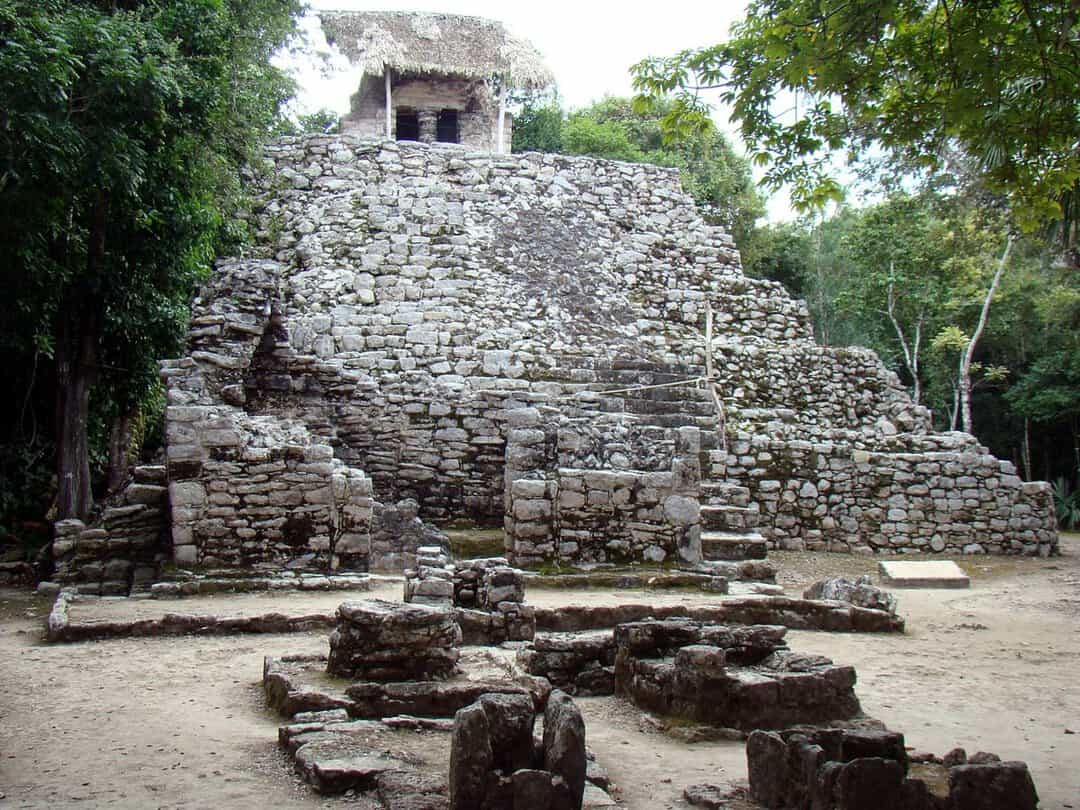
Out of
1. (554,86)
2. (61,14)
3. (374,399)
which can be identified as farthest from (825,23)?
(554,86)

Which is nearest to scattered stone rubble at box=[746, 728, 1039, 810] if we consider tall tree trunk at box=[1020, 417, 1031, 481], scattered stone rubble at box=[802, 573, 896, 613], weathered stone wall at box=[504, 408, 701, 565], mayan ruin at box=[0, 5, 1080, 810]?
mayan ruin at box=[0, 5, 1080, 810]

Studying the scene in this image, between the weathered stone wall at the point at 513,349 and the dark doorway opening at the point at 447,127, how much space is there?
7.88 m

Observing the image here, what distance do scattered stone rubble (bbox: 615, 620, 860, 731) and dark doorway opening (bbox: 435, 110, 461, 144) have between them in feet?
71.1

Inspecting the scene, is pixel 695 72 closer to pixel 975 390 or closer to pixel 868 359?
pixel 868 359

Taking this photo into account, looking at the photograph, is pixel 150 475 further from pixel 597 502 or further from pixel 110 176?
pixel 597 502

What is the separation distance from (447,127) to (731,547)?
18.7 metres

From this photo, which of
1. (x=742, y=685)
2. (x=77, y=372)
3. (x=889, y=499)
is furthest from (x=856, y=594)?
(x=77, y=372)

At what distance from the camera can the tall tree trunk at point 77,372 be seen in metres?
11.2

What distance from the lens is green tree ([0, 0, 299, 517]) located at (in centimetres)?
871

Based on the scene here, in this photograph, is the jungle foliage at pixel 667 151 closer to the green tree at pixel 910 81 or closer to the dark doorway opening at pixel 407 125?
the dark doorway opening at pixel 407 125

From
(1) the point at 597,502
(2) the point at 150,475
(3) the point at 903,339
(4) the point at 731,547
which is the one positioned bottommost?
(4) the point at 731,547

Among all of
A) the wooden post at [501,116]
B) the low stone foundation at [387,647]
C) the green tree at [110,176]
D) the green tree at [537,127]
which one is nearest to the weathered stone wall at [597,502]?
the low stone foundation at [387,647]

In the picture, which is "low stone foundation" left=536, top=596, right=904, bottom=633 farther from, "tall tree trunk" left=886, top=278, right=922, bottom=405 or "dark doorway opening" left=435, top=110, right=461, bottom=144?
"dark doorway opening" left=435, top=110, right=461, bottom=144

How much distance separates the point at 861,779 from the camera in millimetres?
3570
